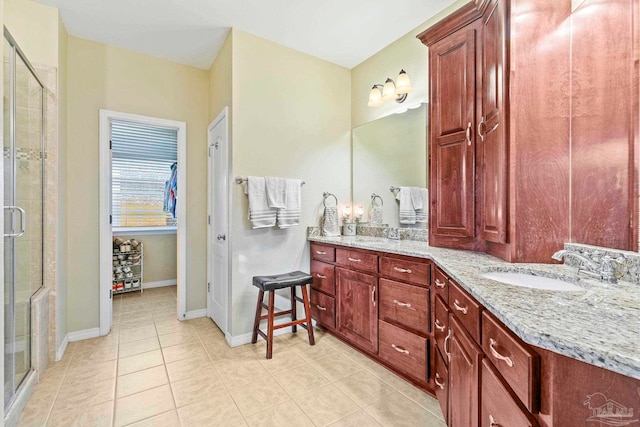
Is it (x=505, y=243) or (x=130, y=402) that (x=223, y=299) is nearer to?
(x=130, y=402)

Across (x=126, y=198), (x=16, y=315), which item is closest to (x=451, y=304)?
(x=16, y=315)

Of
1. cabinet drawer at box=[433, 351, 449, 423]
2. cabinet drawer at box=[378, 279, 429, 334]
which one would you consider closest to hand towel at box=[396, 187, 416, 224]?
cabinet drawer at box=[378, 279, 429, 334]

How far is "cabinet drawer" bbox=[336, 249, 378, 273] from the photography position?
221 centimetres

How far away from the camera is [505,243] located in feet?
5.24

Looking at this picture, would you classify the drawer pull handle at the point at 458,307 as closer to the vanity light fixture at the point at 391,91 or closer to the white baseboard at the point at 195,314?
the vanity light fixture at the point at 391,91

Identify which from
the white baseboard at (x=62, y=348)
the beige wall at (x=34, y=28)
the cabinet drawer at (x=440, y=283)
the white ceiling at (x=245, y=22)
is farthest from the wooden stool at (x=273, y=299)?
the beige wall at (x=34, y=28)

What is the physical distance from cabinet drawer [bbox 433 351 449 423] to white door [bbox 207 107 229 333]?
173 cm

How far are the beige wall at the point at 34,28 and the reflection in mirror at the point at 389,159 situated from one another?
2.64 meters

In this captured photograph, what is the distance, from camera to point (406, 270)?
195cm

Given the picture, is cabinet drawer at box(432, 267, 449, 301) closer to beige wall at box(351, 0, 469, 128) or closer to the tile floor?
the tile floor

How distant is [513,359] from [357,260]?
1.56 metres

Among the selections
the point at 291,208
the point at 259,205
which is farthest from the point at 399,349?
the point at 259,205

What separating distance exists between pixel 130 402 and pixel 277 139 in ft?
7.21

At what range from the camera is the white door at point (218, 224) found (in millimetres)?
2715
